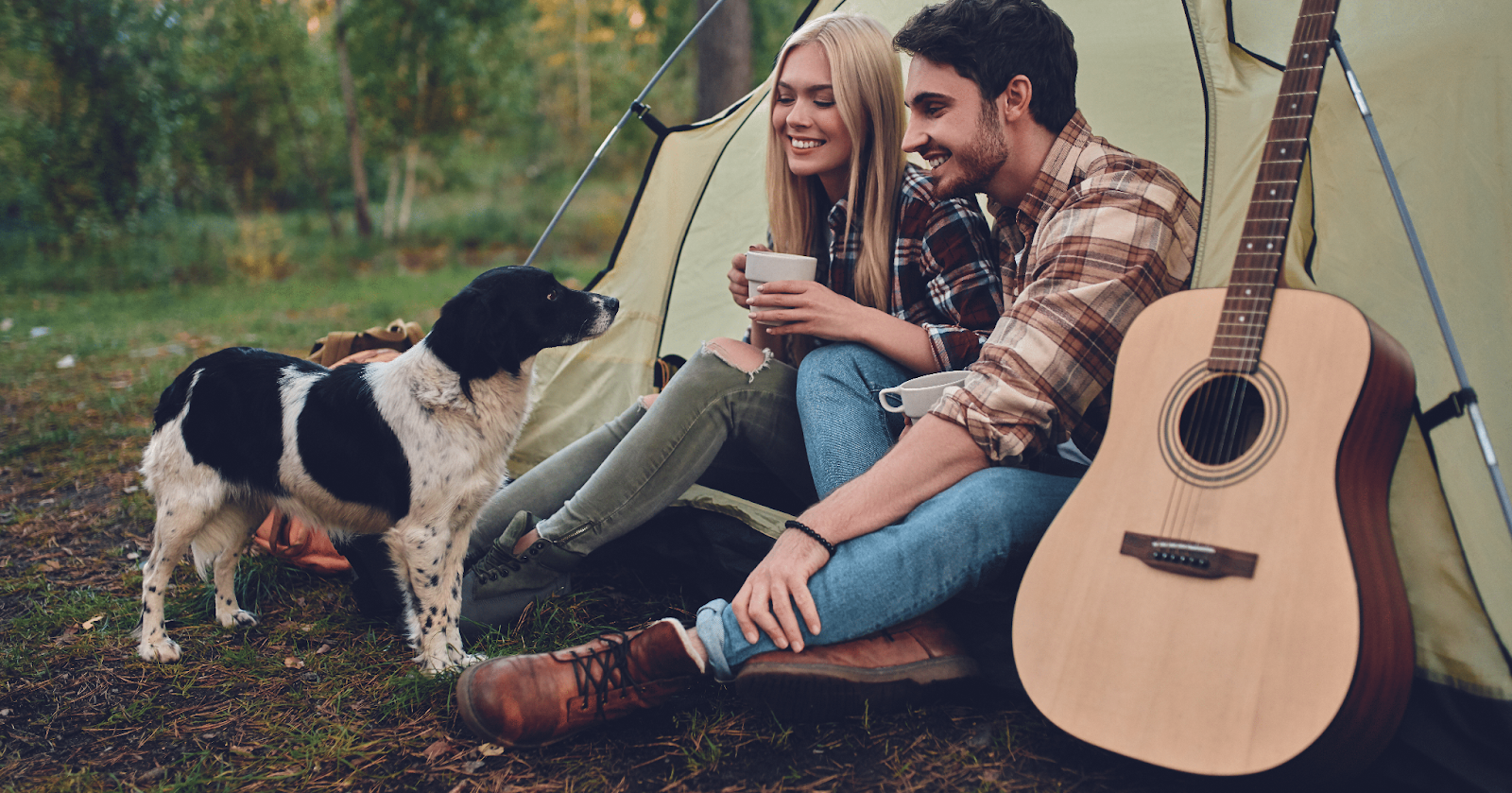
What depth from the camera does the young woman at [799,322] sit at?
7.16 feet

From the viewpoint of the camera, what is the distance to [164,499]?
2436 millimetres

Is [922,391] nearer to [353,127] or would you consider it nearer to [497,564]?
Result: [497,564]

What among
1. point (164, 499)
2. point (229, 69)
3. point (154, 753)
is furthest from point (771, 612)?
point (229, 69)

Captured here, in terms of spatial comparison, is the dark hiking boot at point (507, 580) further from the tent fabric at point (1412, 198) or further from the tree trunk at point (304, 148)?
the tree trunk at point (304, 148)

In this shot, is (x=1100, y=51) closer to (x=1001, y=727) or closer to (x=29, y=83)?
(x=1001, y=727)

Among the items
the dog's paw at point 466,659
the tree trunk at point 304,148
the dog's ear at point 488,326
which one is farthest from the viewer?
the tree trunk at point 304,148

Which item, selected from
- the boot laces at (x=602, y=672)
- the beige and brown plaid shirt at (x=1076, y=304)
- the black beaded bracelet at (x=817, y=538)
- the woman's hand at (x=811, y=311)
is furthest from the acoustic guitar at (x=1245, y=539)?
the boot laces at (x=602, y=672)

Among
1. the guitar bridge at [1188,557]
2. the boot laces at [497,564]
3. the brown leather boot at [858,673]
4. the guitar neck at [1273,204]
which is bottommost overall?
the boot laces at [497,564]

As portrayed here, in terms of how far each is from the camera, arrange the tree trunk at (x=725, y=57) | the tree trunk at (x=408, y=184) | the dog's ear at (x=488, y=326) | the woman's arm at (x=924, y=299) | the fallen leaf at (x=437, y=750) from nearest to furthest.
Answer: the fallen leaf at (x=437, y=750), the woman's arm at (x=924, y=299), the dog's ear at (x=488, y=326), the tree trunk at (x=725, y=57), the tree trunk at (x=408, y=184)

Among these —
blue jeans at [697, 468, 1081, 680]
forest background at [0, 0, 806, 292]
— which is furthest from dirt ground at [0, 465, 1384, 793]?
forest background at [0, 0, 806, 292]

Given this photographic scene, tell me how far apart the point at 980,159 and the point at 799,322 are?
55 cm

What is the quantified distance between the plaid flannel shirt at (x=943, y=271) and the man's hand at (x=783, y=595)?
0.66 m

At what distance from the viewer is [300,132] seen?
13.6 metres

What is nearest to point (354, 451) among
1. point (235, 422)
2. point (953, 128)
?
point (235, 422)
